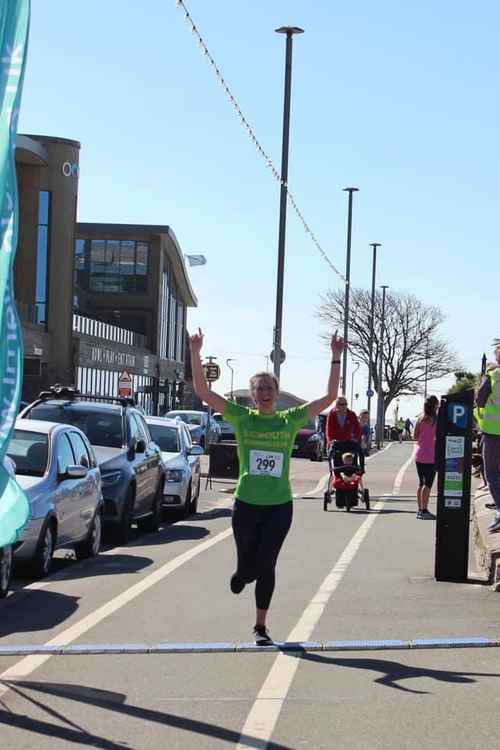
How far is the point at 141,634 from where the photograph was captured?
9.47 metres

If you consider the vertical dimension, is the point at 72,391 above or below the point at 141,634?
above

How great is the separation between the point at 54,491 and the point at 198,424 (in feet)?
134

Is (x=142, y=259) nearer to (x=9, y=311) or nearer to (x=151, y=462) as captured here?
(x=151, y=462)

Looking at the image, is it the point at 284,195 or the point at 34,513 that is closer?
the point at 34,513

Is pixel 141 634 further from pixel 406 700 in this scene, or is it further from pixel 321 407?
pixel 406 700

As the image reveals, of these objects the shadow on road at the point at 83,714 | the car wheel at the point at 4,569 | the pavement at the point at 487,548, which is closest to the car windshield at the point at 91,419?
the pavement at the point at 487,548

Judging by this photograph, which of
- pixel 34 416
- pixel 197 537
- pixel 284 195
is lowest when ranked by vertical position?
pixel 197 537

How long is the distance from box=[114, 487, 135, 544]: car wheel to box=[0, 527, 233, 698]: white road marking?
123cm

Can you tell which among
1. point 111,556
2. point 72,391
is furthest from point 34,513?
point 72,391

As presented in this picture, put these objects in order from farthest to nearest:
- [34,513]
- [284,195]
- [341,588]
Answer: [284,195], [34,513], [341,588]

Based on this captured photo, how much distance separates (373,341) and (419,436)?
254 feet

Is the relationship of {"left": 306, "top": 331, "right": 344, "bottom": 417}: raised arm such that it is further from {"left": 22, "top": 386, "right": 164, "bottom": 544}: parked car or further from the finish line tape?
{"left": 22, "top": 386, "right": 164, "bottom": 544}: parked car

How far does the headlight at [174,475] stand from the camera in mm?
22078

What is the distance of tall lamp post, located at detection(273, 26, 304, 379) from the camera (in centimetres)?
3362
